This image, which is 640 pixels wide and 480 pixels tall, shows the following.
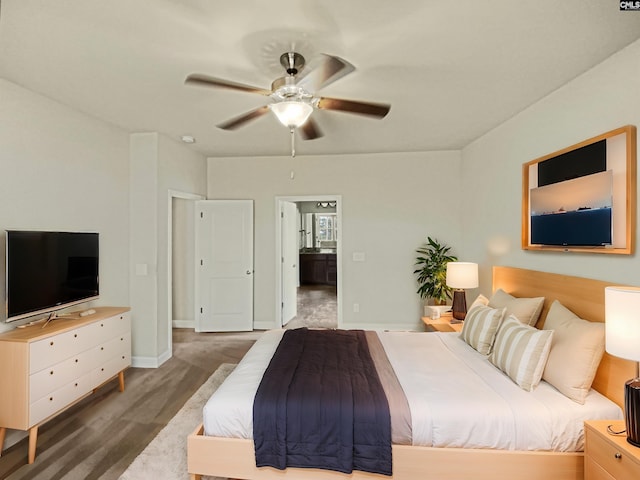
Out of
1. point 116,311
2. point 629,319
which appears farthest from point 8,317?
point 629,319

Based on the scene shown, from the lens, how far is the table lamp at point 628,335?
1450 millimetres

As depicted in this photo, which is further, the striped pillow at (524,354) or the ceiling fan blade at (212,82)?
the striped pillow at (524,354)

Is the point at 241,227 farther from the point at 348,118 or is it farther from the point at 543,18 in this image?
the point at 543,18

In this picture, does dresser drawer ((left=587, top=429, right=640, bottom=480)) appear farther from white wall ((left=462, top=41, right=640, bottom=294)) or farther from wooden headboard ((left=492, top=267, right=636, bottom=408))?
white wall ((left=462, top=41, right=640, bottom=294))

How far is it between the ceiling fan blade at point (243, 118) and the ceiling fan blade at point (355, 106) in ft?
1.34

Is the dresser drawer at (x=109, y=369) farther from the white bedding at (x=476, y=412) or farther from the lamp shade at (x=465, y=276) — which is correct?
the lamp shade at (x=465, y=276)

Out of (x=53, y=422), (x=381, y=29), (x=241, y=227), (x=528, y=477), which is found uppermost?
(x=381, y=29)

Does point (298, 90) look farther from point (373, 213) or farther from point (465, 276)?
point (373, 213)

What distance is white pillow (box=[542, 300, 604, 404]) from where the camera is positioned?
1845 mm

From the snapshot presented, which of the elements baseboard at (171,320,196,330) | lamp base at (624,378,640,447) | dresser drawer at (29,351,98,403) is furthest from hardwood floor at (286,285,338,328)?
lamp base at (624,378,640,447)

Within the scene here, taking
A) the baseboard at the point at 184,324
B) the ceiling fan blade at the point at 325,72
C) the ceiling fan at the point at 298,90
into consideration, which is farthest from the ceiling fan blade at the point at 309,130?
the baseboard at the point at 184,324

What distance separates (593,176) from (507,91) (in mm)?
990

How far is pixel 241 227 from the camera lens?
4.99m

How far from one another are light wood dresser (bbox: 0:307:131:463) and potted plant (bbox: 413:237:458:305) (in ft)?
12.0
